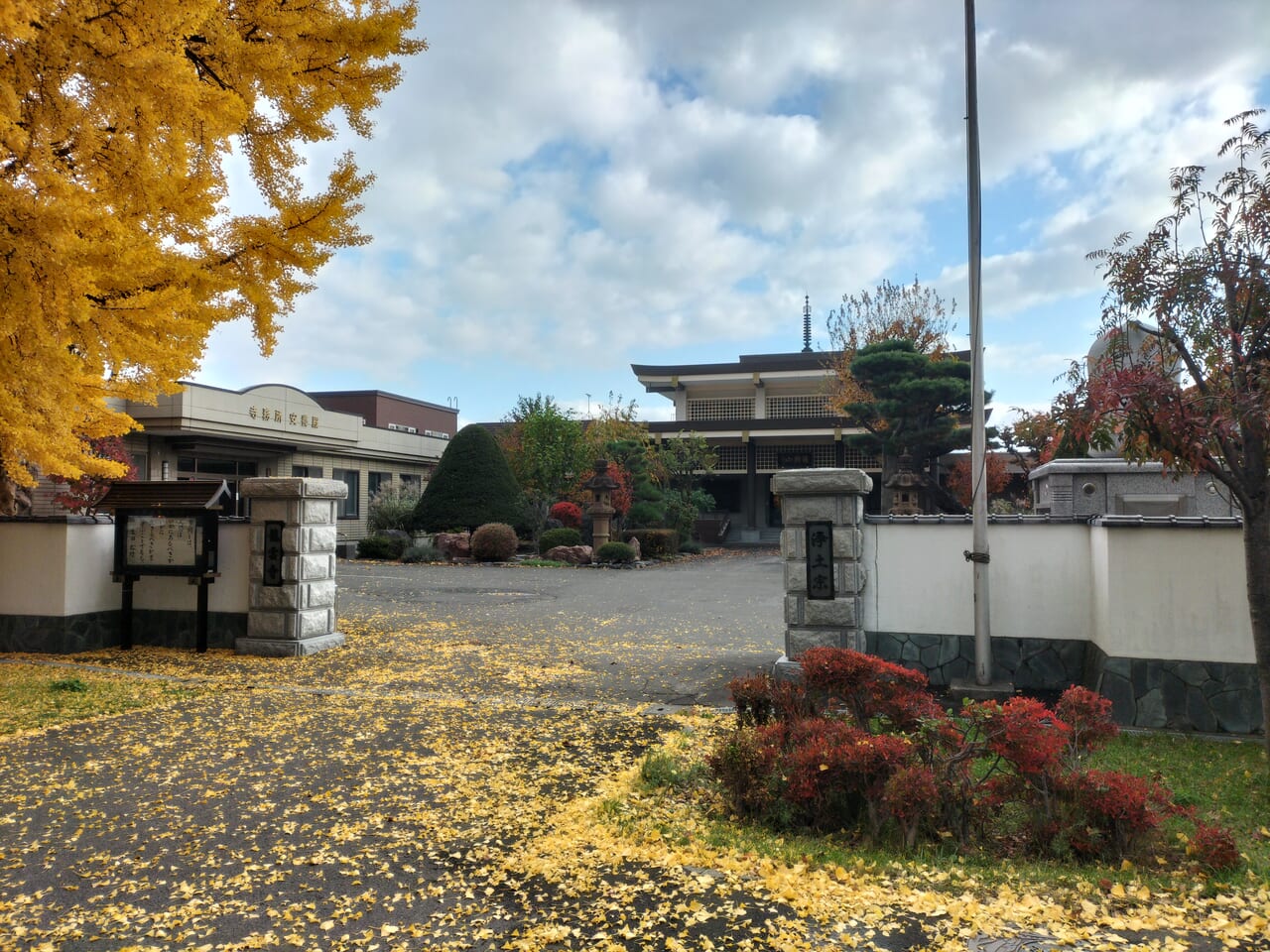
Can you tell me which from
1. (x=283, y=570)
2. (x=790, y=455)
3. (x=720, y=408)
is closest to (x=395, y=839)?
(x=283, y=570)

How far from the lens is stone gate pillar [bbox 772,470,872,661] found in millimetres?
7352

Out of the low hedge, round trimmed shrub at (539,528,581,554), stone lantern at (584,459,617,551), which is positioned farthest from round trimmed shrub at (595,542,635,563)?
the low hedge

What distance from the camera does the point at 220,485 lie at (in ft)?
30.5

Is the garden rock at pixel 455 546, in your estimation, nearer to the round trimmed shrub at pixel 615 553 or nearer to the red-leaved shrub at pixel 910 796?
the round trimmed shrub at pixel 615 553

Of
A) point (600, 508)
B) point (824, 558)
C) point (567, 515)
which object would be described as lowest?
point (824, 558)

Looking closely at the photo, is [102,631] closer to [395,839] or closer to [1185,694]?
[395,839]

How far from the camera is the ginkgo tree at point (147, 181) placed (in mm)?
4762

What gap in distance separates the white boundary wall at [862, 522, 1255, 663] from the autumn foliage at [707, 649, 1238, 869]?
Answer: 7.16 ft

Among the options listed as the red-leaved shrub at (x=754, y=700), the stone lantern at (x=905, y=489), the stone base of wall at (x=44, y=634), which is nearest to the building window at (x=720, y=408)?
the stone lantern at (x=905, y=489)

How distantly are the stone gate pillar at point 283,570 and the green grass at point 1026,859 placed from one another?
530 cm

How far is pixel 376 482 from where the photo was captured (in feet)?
107

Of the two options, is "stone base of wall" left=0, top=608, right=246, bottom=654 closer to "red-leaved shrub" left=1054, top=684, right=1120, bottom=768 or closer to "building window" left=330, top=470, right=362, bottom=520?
"red-leaved shrub" left=1054, top=684, right=1120, bottom=768

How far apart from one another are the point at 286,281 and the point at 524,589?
34.7 feet

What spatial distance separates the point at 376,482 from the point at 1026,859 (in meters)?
31.1
